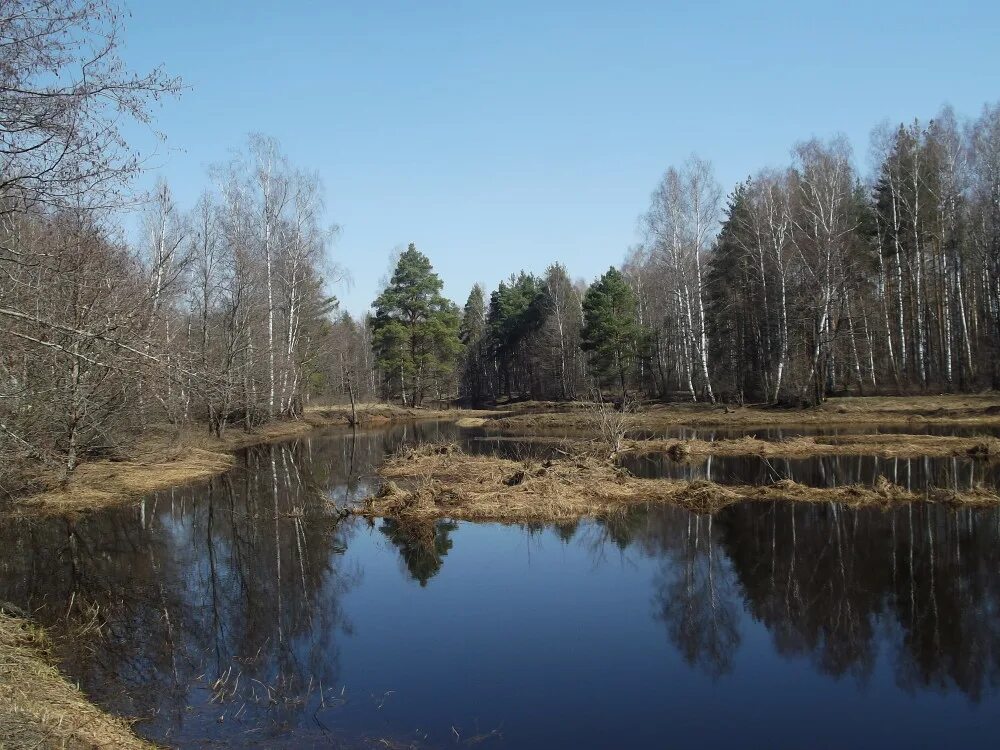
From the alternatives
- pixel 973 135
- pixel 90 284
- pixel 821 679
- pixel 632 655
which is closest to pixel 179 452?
pixel 90 284

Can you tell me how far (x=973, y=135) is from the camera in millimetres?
35312

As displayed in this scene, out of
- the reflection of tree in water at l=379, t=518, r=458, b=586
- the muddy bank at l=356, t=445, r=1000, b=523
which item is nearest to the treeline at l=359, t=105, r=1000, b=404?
the muddy bank at l=356, t=445, r=1000, b=523

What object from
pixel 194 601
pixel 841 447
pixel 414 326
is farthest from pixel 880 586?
pixel 414 326

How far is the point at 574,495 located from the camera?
17.1 metres

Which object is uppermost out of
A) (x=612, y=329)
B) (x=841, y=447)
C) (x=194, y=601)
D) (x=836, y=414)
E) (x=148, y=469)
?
(x=612, y=329)

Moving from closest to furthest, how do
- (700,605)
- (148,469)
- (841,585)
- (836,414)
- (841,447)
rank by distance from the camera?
(700,605) < (841,585) < (148,469) < (841,447) < (836,414)

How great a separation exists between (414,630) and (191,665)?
2644 millimetres

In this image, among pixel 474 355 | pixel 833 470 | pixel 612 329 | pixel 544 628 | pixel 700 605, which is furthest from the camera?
pixel 474 355

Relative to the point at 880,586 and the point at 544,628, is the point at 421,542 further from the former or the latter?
the point at 880,586

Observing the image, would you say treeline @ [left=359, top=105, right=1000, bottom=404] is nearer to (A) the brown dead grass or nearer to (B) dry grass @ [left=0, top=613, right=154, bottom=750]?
(A) the brown dead grass

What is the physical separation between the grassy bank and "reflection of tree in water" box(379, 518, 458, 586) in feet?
27.2

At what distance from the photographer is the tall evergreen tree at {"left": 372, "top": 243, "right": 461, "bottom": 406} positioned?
55.0 metres

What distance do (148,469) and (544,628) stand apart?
1801 cm

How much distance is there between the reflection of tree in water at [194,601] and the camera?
293 inches
